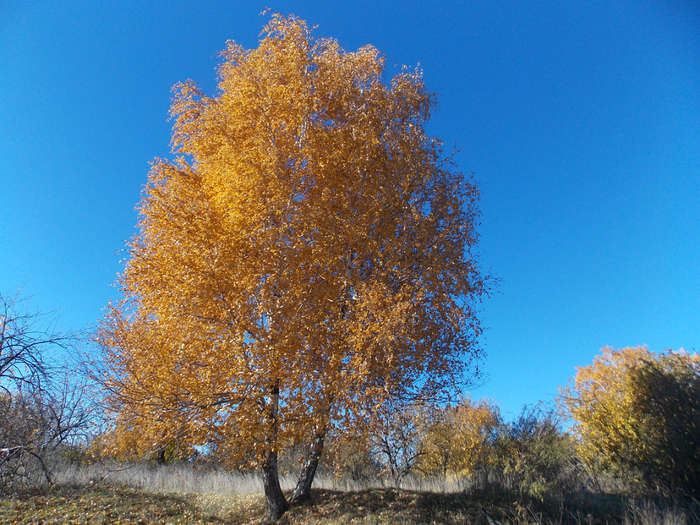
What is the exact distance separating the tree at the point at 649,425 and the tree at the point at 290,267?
5.37 m

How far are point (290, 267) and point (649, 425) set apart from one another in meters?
9.18

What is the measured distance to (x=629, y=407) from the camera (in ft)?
33.2

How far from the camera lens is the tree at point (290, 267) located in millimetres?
5980

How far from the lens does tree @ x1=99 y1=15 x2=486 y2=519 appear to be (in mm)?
5980

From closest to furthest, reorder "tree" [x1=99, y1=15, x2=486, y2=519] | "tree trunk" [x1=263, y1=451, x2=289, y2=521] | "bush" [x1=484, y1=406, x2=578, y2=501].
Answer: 1. "tree" [x1=99, y1=15, x2=486, y2=519]
2. "tree trunk" [x1=263, y1=451, x2=289, y2=521]
3. "bush" [x1=484, y1=406, x2=578, y2=501]

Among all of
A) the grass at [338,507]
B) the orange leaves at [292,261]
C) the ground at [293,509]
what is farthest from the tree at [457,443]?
the orange leaves at [292,261]

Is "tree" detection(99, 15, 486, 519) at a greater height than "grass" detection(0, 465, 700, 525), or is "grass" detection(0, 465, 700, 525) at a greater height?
"tree" detection(99, 15, 486, 519)

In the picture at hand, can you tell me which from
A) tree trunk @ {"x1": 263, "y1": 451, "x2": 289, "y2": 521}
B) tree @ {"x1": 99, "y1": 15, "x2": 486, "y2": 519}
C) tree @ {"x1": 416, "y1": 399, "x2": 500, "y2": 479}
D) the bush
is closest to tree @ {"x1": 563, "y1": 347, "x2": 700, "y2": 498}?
the bush

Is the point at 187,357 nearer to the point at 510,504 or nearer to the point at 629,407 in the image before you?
the point at 510,504

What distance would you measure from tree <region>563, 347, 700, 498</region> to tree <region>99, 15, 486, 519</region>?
212 inches

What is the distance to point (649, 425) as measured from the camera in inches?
354

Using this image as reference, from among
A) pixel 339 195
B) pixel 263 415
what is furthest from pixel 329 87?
pixel 263 415

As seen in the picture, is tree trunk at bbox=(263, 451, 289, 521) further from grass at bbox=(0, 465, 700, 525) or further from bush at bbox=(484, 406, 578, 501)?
bush at bbox=(484, 406, 578, 501)

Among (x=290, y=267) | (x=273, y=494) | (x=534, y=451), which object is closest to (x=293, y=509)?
(x=273, y=494)
